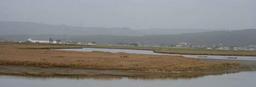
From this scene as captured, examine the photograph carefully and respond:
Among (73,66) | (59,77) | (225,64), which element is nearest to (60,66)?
(73,66)

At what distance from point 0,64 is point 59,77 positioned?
7.62 meters

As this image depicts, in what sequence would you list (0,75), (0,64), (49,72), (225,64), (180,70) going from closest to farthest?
(0,75) → (49,72) → (0,64) → (180,70) → (225,64)

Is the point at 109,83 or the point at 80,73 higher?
the point at 80,73

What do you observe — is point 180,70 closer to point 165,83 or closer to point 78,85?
point 165,83

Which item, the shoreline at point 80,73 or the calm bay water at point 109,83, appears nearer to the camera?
the calm bay water at point 109,83

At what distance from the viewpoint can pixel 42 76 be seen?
29.5 m

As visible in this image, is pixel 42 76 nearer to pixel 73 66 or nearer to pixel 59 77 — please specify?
pixel 59 77

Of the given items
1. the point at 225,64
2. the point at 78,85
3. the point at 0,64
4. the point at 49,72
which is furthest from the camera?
the point at 225,64

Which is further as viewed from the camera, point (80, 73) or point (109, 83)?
point (80, 73)

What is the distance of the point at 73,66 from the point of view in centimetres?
3628

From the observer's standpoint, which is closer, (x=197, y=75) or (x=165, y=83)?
(x=165, y=83)

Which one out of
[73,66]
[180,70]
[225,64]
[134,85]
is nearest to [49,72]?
[73,66]

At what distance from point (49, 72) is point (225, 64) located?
20631 millimetres

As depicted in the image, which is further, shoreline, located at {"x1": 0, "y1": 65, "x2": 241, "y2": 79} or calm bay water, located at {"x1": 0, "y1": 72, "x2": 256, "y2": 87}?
shoreline, located at {"x1": 0, "y1": 65, "x2": 241, "y2": 79}
